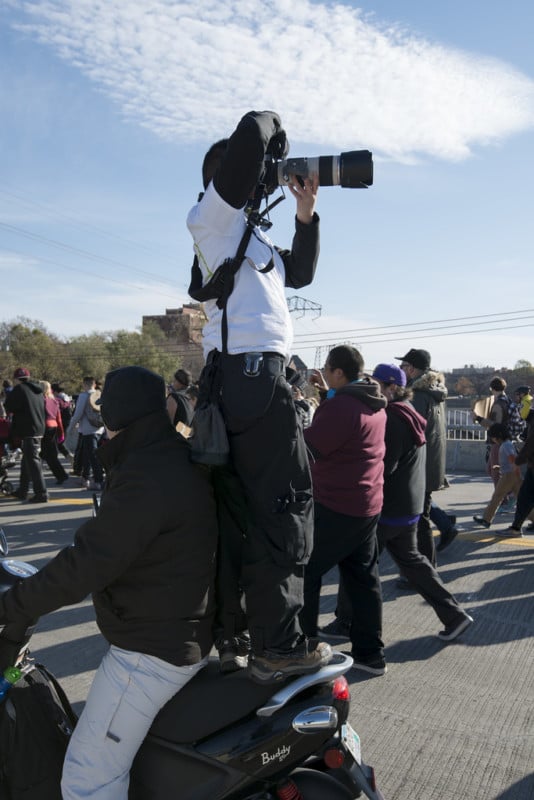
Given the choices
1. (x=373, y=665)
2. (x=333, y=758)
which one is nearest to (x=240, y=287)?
(x=333, y=758)

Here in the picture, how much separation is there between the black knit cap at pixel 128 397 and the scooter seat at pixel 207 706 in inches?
35.3

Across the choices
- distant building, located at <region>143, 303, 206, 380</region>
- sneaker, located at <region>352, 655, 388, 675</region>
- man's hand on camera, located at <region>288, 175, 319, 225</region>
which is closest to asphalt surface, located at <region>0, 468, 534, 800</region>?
sneaker, located at <region>352, 655, 388, 675</region>

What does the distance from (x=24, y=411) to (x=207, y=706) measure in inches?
347

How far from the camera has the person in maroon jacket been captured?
13.8 feet

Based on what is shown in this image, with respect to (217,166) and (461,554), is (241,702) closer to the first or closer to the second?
(217,166)

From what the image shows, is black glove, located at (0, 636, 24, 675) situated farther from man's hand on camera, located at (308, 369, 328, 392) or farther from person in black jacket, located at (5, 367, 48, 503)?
person in black jacket, located at (5, 367, 48, 503)

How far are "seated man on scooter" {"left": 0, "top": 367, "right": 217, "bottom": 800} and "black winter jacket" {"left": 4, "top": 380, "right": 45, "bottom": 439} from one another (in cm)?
848

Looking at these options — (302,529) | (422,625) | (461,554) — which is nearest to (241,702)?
(302,529)

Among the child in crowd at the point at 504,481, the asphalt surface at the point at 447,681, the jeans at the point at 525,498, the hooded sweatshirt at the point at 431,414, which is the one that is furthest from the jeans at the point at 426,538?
the child in crowd at the point at 504,481

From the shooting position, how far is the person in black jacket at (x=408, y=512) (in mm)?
4758

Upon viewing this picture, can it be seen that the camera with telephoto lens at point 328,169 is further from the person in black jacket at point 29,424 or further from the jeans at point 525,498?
the person in black jacket at point 29,424

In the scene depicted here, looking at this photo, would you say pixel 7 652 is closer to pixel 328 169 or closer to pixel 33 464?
pixel 328 169

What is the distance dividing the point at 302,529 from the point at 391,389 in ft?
9.86

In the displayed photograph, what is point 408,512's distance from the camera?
4871 millimetres
